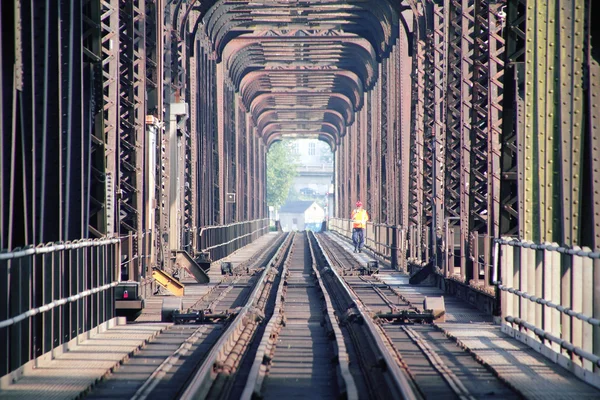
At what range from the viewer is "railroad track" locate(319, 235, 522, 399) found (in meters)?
9.48

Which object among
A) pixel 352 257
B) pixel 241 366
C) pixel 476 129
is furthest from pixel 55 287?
pixel 352 257

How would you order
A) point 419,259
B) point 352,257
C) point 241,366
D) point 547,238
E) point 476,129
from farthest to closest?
point 352,257, point 419,259, point 476,129, point 547,238, point 241,366

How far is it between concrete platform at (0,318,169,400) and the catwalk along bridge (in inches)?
2.1

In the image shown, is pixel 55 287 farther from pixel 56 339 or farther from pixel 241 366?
pixel 241 366

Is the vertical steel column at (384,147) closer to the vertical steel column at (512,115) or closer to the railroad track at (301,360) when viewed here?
the railroad track at (301,360)

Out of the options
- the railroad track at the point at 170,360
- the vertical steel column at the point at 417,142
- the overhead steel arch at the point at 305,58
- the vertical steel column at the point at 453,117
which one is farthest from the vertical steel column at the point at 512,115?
the overhead steel arch at the point at 305,58

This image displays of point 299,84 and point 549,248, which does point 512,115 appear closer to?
point 549,248

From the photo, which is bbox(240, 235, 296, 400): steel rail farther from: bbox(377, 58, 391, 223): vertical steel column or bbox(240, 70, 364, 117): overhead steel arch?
bbox(240, 70, 364, 117): overhead steel arch

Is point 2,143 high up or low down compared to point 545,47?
down

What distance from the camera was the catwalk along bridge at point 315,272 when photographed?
394 inches

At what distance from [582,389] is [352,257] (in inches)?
1310

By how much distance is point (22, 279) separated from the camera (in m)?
10.1

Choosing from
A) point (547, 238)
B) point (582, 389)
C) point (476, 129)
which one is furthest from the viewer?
point (476, 129)

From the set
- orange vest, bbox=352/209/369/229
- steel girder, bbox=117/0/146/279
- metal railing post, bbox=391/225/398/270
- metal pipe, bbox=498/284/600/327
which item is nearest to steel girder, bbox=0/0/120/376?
steel girder, bbox=117/0/146/279
